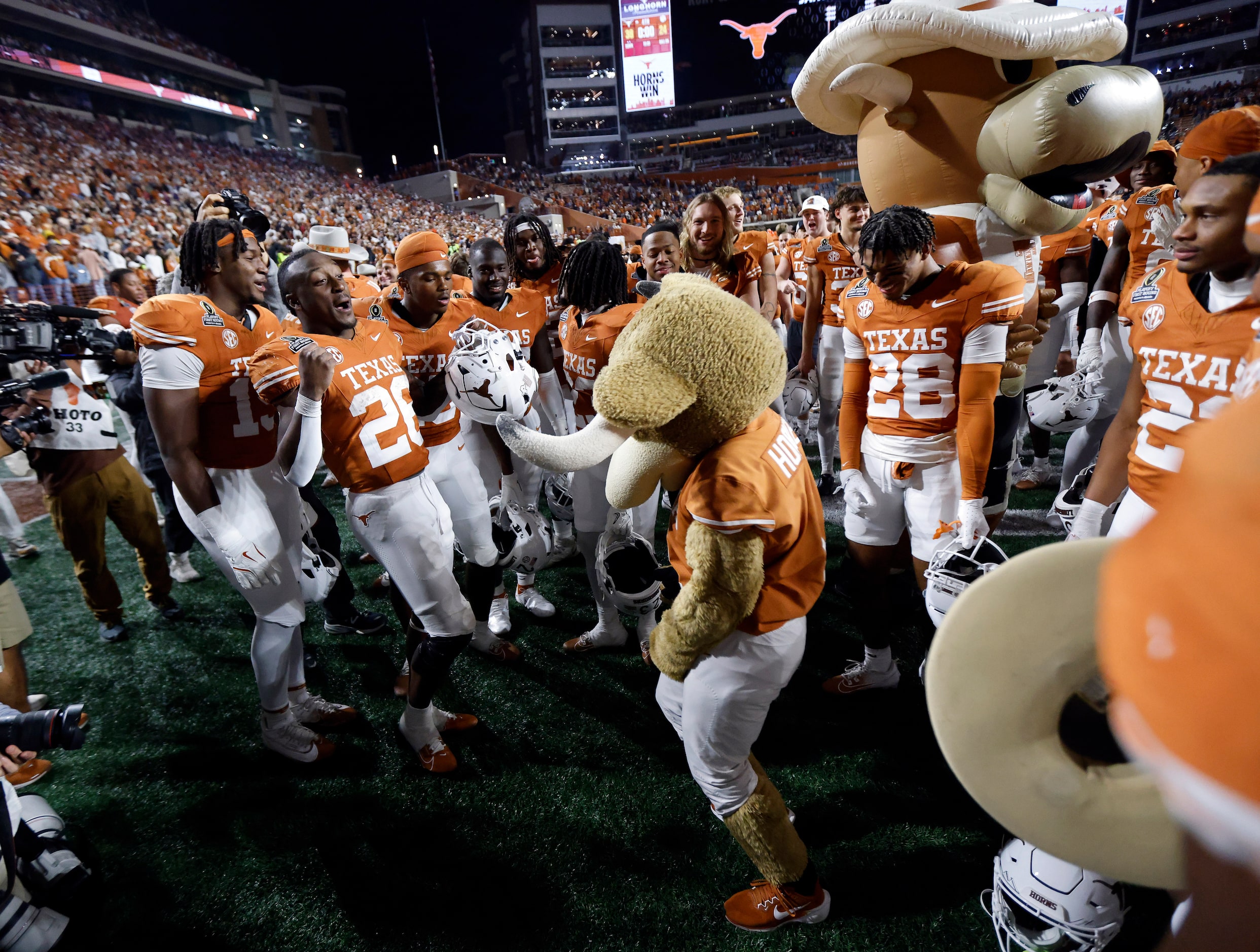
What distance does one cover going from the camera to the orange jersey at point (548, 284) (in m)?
4.54

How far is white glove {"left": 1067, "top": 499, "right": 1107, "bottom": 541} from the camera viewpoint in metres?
2.47

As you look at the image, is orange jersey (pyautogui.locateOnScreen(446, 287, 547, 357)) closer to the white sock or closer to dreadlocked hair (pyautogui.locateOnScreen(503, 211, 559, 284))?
dreadlocked hair (pyautogui.locateOnScreen(503, 211, 559, 284))

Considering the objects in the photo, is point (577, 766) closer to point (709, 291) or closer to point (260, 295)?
point (709, 291)

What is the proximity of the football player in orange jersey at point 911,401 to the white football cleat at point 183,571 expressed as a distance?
4771 millimetres

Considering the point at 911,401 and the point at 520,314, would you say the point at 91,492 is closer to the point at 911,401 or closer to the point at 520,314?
the point at 520,314

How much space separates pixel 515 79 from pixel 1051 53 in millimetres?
60597

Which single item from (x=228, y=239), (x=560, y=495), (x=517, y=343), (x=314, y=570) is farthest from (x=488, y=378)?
(x=560, y=495)

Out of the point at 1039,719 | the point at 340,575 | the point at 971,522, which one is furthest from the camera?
the point at 340,575

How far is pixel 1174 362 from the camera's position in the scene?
2.03 m

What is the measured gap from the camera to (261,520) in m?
2.72

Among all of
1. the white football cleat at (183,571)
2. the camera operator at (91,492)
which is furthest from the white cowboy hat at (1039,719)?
the white football cleat at (183,571)

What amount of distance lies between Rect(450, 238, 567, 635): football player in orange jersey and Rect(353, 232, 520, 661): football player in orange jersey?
362 mm

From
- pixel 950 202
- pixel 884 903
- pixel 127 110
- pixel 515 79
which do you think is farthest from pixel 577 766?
pixel 515 79

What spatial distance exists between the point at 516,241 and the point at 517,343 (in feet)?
3.44
